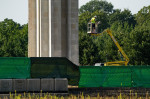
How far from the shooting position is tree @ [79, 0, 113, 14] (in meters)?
183

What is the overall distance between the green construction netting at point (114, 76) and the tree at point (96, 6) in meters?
151

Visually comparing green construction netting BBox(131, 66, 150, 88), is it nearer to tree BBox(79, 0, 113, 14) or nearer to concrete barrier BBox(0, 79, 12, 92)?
concrete barrier BBox(0, 79, 12, 92)

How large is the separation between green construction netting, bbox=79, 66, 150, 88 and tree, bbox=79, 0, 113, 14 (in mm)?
151424

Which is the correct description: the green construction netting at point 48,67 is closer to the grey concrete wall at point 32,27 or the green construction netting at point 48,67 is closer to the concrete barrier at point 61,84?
the concrete barrier at point 61,84

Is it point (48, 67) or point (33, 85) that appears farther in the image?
point (48, 67)

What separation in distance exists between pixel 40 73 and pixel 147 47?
4851 centimetres

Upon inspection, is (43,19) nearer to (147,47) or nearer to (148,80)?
(148,80)

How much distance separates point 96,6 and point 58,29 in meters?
151

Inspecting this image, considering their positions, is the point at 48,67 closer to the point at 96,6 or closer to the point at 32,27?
the point at 32,27

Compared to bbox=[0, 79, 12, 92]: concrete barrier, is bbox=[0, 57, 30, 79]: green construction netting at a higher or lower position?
higher

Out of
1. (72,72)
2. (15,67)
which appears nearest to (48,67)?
(72,72)

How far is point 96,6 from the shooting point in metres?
185

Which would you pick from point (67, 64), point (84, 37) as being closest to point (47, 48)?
point (67, 64)

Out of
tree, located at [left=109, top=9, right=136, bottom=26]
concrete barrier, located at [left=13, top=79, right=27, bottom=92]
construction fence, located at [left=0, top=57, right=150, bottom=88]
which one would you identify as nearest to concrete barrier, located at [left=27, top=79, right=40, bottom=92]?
concrete barrier, located at [left=13, top=79, right=27, bottom=92]
